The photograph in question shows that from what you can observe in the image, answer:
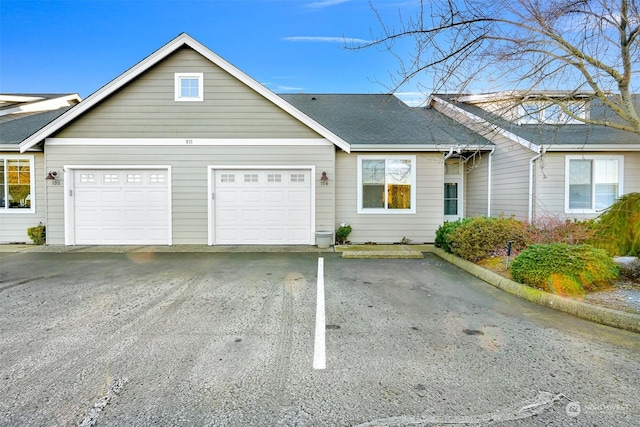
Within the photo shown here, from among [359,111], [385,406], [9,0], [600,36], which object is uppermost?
[9,0]

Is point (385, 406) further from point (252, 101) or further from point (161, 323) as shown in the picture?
point (252, 101)

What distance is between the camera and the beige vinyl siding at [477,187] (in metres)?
12.8

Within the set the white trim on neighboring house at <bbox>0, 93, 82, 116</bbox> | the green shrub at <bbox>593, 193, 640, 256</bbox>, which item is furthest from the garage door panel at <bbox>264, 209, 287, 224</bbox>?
the white trim on neighboring house at <bbox>0, 93, 82, 116</bbox>

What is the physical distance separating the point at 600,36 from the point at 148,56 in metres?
10.7

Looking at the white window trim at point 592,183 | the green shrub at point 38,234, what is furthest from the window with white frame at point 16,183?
the white window trim at point 592,183

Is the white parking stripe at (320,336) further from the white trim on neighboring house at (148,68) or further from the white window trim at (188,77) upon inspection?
the white window trim at (188,77)

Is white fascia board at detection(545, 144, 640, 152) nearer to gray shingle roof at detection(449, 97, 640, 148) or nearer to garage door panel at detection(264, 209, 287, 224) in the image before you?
gray shingle roof at detection(449, 97, 640, 148)

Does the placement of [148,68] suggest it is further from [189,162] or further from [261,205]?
[261,205]

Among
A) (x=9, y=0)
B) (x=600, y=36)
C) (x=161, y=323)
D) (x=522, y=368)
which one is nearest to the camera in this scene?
(x=522, y=368)

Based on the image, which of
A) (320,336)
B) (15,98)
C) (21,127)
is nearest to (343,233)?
(320,336)

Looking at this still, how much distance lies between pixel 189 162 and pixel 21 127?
698 centimetres

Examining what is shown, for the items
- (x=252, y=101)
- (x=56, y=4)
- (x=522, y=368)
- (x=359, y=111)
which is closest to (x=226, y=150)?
(x=252, y=101)

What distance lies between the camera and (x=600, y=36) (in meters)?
5.87

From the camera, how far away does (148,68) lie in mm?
9953
